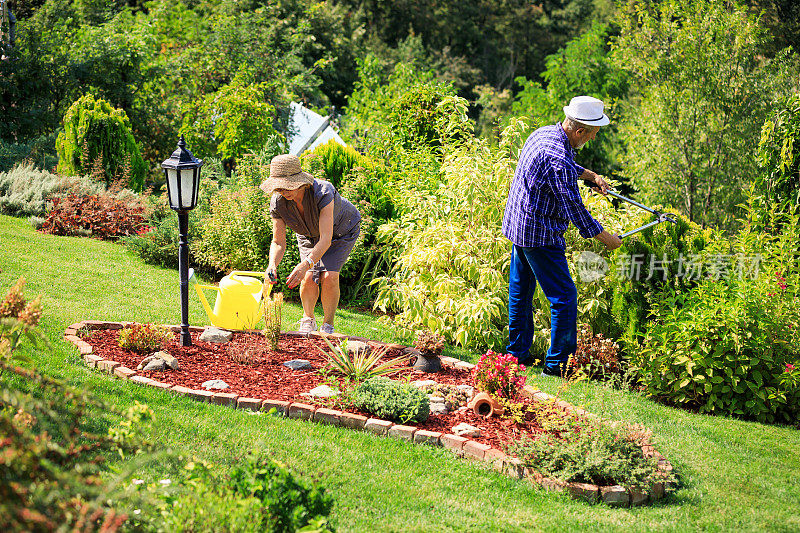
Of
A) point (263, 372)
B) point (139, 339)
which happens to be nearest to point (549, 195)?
point (263, 372)

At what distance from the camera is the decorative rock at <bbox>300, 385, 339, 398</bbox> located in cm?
429

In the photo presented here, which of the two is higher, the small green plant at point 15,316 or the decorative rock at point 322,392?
the small green plant at point 15,316

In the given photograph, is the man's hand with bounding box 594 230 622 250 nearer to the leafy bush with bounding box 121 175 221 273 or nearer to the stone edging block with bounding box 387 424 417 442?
the stone edging block with bounding box 387 424 417 442

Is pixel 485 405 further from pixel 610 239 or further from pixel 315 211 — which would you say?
pixel 315 211

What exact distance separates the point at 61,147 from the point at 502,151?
723 centimetres

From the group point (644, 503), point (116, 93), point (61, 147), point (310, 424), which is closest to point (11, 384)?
point (310, 424)

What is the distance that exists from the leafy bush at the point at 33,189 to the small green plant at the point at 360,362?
5.79 meters

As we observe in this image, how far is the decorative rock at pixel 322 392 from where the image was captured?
4.29m

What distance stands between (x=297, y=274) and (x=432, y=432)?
1.85 m

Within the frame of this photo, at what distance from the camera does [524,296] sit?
525 centimetres

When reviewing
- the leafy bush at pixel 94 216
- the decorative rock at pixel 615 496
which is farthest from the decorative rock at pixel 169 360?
the leafy bush at pixel 94 216

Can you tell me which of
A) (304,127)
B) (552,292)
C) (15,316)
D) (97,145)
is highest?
(304,127)

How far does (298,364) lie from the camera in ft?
15.7

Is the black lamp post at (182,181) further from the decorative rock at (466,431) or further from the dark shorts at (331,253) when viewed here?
the decorative rock at (466,431)
